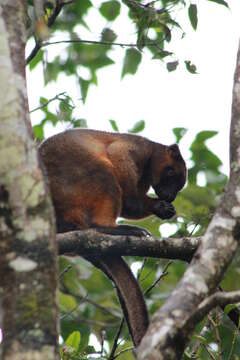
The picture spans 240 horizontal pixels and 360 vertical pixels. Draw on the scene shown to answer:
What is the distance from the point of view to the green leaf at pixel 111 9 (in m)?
6.68

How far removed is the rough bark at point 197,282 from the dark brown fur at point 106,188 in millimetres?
1590

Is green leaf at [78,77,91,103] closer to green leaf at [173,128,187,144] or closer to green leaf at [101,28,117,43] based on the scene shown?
green leaf at [173,128,187,144]

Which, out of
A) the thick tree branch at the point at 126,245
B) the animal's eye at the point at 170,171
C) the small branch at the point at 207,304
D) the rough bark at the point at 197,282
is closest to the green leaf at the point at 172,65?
the thick tree branch at the point at 126,245

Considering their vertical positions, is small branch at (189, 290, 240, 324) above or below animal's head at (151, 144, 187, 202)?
above

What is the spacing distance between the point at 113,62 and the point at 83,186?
9.04 ft

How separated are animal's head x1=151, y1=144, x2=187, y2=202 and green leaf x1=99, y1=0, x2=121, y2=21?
1765 millimetres

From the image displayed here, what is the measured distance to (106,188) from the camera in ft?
20.4

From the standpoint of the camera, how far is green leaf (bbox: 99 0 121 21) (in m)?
6.68

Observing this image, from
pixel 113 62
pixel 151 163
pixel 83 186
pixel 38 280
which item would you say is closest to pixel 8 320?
pixel 38 280

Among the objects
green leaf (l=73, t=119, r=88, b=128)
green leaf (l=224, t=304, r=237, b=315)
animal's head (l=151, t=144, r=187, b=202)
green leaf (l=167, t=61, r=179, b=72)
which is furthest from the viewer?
animal's head (l=151, t=144, r=187, b=202)

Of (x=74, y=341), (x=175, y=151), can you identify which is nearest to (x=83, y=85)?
(x=175, y=151)

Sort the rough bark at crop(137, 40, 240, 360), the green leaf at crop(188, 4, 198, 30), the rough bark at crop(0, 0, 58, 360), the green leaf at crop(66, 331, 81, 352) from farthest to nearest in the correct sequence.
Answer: the green leaf at crop(188, 4, 198, 30) < the green leaf at crop(66, 331, 81, 352) < the rough bark at crop(137, 40, 240, 360) < the rough bark at crop(0, 0, 58, 360)

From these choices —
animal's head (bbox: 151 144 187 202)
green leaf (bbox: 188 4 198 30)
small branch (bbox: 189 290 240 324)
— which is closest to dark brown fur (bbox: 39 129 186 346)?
animal's head (bbox: 151 144 187 202)

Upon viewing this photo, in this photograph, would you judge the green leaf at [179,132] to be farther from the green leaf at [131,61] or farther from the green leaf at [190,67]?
the green leaf at [190,67]
